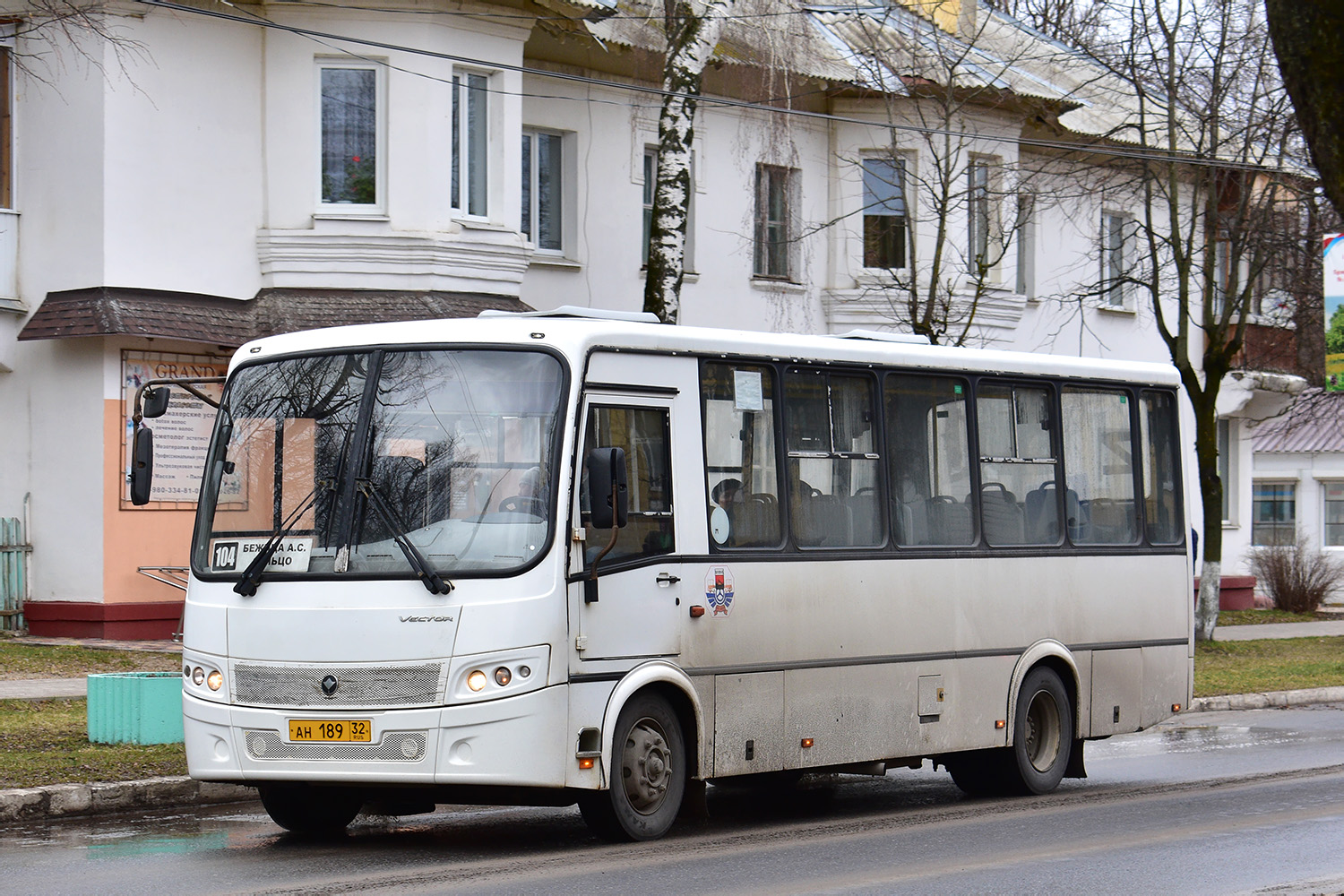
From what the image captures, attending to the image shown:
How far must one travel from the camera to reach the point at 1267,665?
2459cm

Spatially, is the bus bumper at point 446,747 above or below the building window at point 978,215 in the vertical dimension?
below

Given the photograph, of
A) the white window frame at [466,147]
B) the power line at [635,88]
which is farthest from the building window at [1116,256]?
the white window frame at [466,147]

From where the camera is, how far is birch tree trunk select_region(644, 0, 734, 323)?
1883 centimetres

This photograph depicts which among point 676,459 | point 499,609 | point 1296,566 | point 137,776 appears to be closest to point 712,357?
point 676,459

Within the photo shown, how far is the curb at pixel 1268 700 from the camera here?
20.1 m

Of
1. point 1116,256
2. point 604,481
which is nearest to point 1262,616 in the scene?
point 1116,256

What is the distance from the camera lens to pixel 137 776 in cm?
1198

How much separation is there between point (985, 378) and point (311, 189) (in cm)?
Answer: 1178

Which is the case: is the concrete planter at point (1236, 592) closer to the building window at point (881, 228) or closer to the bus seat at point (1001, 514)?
the building window at point (881, 228)

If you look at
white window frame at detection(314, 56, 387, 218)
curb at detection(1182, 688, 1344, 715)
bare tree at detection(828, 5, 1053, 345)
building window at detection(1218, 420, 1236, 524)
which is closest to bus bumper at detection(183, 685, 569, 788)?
curb at detection(1182, 688, 1344, 715)

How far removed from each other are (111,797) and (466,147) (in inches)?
516

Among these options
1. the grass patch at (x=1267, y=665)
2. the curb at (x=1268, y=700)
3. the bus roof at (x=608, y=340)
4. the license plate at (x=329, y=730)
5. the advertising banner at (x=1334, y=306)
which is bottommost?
the curb at (x=1268, y=700)

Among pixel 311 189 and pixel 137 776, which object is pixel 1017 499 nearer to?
pixel 137 776

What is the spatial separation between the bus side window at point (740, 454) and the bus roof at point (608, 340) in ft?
0.50
